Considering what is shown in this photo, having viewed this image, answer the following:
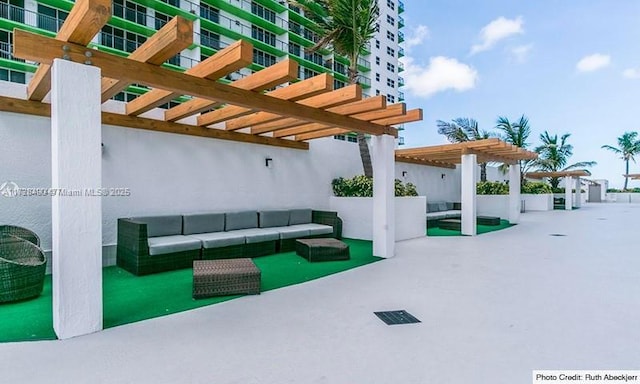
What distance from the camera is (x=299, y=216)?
27.8ft

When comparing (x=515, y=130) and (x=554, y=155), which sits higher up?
(x=515, y=130)

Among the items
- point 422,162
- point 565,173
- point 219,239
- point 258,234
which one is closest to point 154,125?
point 219,239

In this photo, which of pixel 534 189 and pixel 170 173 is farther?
pixel 534 189

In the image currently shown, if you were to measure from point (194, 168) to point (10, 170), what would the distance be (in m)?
2.90

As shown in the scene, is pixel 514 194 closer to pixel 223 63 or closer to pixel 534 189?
pixel 534 189

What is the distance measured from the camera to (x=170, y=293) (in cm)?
444

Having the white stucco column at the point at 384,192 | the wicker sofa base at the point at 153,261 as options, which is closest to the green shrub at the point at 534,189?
the white stucco column at the point at 384,192

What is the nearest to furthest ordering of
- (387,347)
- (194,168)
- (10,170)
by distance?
(387,347) < (10,170) < (194,168)

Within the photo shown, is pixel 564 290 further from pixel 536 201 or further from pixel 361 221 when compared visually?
pixel 536 201

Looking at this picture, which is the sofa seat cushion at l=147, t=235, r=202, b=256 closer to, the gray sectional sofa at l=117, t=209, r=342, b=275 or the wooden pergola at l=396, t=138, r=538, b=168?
the gray sectional sofa at l=117, t=209, r=342, b=275

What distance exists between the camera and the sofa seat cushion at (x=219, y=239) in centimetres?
594

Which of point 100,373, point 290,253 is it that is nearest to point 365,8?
point 290,253

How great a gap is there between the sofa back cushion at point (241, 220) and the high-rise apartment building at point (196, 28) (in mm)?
9325

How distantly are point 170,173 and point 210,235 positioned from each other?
157 centimetres
